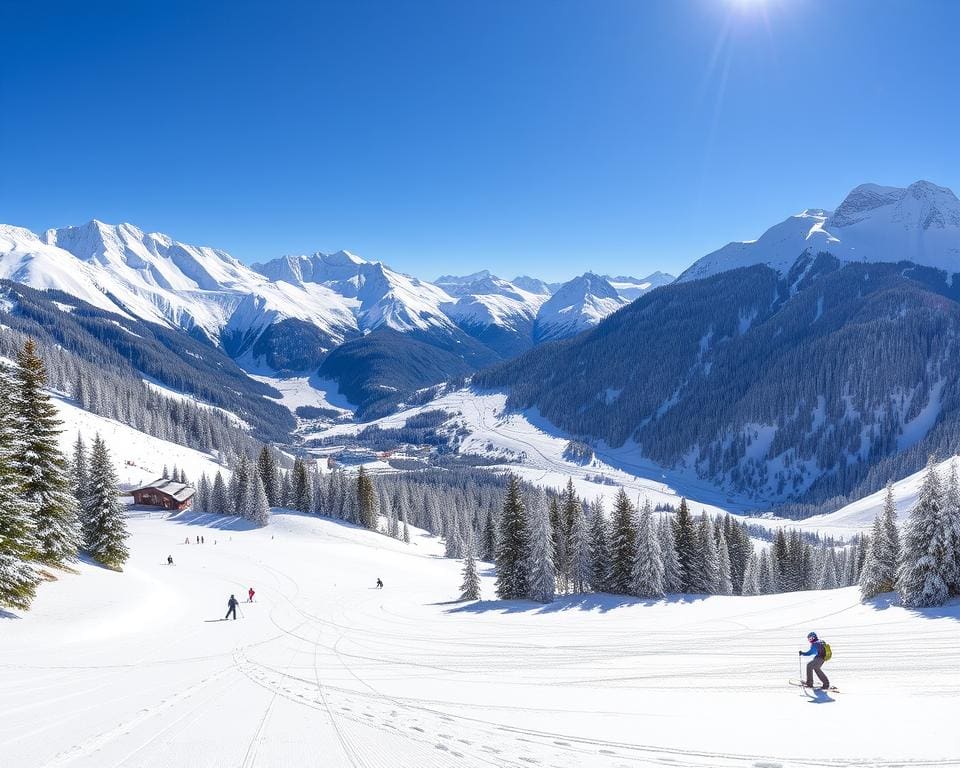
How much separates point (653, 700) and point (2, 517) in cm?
2689

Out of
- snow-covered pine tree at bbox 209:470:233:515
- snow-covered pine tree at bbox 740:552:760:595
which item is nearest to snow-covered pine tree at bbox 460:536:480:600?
snow-covered pine tree at bbox 740:552:760:595

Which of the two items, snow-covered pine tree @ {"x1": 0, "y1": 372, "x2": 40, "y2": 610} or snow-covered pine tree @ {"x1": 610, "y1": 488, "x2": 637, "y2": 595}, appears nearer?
snow-covered pine tree @ {"x1": 0, "y1": 372, "x2": 40, "y2": 610}

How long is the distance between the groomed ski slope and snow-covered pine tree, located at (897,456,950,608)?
4.25ft

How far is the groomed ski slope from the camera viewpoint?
33.5ft

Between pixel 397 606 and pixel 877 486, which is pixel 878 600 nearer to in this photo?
pixel 397 606

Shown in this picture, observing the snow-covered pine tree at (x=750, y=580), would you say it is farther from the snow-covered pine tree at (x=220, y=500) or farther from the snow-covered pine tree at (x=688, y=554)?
the snow-covered pine tree at (x=220, y=500)

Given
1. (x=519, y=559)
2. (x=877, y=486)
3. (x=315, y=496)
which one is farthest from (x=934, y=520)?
(x=877, y=486)

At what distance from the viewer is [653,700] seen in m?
13.7

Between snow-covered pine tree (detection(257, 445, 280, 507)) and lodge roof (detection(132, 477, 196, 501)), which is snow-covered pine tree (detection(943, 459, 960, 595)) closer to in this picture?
snow-covered pine tree (detection(257, 445, 280, 507))

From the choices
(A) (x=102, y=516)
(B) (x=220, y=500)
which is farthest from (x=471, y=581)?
(B) (x=220, y=500)

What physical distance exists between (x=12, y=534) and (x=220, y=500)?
68954mm

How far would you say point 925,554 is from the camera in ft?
79.2

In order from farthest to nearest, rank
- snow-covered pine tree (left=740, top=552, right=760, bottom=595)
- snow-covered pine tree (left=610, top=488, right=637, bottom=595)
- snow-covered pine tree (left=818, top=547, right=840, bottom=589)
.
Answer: snow-covered pine tree (left=818, top=547, right=840, bottom=589) < snow-covered pine tree (left=740, top=552, right=760, bottom=595) < snow-covered pine tree (left=610, top=488, right=637, bottom=595)

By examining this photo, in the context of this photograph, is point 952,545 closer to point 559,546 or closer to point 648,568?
point 648,568
